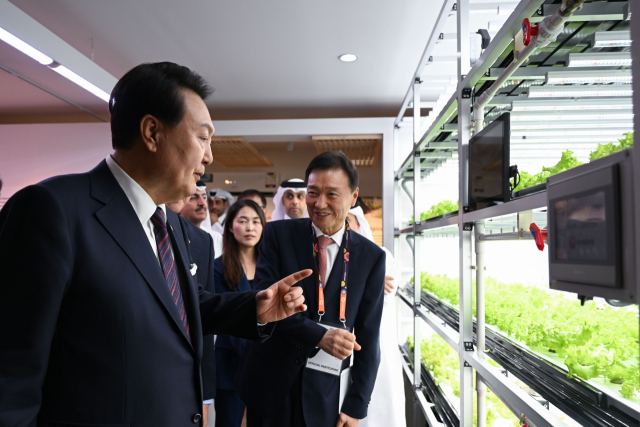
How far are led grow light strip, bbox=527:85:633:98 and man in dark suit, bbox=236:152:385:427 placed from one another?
2.91 ft

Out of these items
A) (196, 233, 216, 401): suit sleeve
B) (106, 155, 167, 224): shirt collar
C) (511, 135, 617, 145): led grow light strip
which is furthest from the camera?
(196, 233, 216, 401): suit sleeve

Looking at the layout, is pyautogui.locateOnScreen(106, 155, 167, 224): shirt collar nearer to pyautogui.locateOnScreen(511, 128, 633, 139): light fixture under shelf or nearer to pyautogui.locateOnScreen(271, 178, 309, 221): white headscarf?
pyautogui.locateOnScreen(511, 128, 633, 139): light fixture under shelf

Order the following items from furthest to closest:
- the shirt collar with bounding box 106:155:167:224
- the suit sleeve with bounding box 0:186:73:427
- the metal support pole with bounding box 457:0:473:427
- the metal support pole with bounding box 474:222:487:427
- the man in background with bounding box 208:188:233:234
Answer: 1. the man in background with bounding box 208:188:233:234
2. the metal support pole with bounding box 457:0:473:427
3. the metal support pole with bounding box 474:222:487:427
4. the shirt collar with bounding box 106:155:167:224
5. the suit sleeve with bounding box 0:186:73:427

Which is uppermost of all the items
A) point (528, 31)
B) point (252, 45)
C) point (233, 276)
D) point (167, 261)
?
point (252, 45)

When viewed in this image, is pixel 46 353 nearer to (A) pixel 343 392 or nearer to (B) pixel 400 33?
(A) pixel 343 392

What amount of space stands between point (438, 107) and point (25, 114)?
6643mm

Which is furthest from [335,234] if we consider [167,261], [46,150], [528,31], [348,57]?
[46,150]

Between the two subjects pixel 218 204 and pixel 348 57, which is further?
pixel 218 204

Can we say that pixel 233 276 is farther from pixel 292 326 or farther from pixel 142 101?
pixel 142 101

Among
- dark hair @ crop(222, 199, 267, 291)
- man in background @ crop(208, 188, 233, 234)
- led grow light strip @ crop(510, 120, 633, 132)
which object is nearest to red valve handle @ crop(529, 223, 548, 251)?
led grow light strip @ crop(510, 120, 633, 132)

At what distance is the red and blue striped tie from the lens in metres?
1.20

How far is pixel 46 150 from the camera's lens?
597cm

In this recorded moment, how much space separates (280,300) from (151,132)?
708mm

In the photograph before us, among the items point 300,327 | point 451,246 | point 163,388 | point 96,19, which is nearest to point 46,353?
point 163,388
